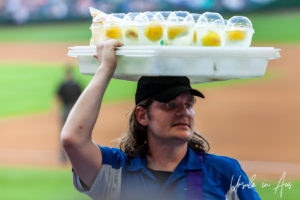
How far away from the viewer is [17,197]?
363 inches

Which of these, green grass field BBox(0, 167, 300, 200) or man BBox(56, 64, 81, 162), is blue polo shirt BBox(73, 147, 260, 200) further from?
man BBox(56, 64, 81, 162)

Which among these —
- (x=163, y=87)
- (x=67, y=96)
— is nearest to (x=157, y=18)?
(x=163, y=87)

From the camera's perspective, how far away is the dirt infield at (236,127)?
12984 mm

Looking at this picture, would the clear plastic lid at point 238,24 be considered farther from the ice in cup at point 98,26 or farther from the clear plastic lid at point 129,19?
the ice in cup at point 98,26

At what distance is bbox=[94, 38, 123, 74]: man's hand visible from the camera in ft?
7.99

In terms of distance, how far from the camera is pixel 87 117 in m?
2.46

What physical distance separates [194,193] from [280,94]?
18.9 m

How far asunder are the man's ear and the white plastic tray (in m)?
0.49

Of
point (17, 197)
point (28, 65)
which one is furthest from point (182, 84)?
point (28, 65)

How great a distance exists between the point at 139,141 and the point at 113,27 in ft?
2.36

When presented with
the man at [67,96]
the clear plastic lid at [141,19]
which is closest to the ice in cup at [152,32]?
the clear plastic lid at [141,19]

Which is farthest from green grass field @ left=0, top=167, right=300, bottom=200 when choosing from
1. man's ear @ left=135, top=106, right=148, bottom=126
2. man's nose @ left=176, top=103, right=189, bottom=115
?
man's nose @ left=176, top=103, right=189, bottom=115

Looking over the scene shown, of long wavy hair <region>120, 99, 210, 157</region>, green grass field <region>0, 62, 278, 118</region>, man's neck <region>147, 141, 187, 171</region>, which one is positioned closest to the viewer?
man's neck <region>147, 141, 187, 171</region>

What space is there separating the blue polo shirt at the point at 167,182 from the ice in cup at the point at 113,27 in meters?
0.55
